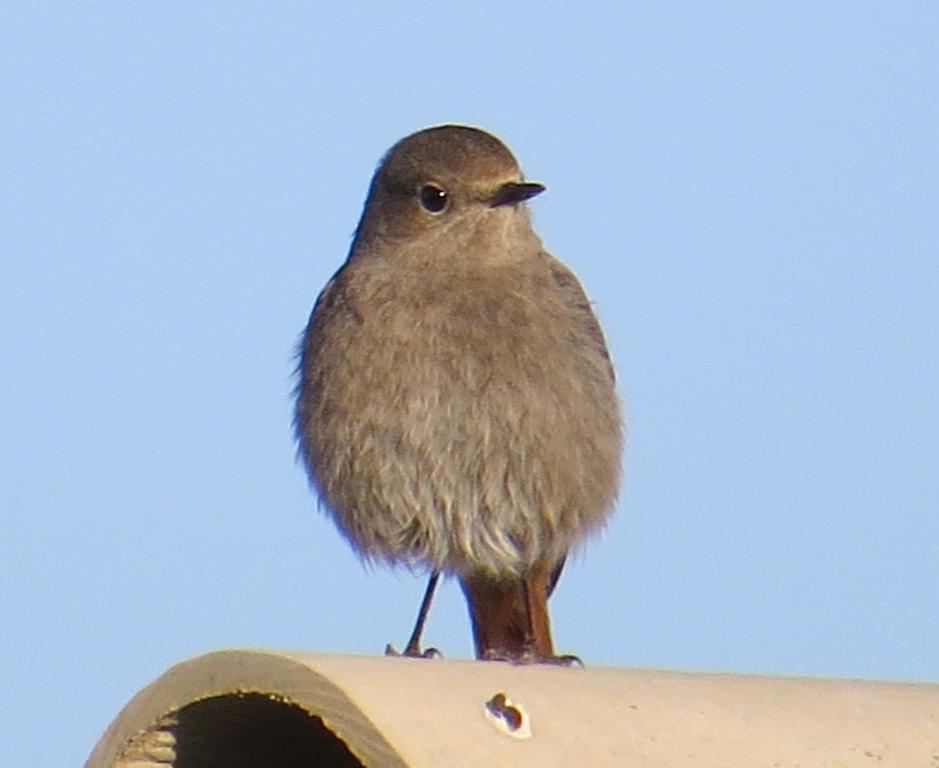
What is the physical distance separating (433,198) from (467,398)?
3.31 ft

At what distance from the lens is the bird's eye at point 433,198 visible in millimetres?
7676

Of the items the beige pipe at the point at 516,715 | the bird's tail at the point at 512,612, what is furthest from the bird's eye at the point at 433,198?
the beige pipe at the point at 516,715

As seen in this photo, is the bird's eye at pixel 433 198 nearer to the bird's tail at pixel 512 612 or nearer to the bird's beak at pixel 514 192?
the bird's beak at pixel 514 192

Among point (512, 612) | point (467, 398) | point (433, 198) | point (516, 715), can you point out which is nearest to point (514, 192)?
point (433, 198)

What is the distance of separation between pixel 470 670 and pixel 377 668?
250mm

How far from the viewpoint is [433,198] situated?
7711 mm

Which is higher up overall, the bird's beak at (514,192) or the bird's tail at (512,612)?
the bird's beak at (514,192)

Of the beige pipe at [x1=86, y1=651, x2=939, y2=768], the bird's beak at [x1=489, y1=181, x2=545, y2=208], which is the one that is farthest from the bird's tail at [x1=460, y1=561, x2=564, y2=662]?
the beige pipe at [x1=86, y1=651, x2=939, y2=768]

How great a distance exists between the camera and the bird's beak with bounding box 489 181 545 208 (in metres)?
7.41

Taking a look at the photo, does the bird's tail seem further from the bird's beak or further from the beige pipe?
the beige pipe

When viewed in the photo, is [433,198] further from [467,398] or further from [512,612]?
[512,612]

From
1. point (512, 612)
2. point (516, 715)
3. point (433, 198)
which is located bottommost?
point (512, 612)

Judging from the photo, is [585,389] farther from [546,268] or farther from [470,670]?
[470,670]

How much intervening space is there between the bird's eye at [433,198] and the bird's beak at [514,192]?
0.67 feet
